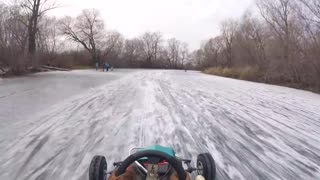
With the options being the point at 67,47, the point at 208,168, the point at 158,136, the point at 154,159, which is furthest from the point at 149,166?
the point at 67,47

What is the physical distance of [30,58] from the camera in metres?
31.0

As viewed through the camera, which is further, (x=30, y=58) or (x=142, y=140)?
(x=30, y=58)

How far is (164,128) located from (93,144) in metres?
1.92

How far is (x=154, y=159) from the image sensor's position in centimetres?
338

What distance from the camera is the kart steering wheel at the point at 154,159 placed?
3209mm

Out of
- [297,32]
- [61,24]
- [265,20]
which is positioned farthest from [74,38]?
[297,32]

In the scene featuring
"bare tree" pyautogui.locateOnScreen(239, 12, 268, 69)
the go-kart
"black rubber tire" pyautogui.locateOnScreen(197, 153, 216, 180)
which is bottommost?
"black rubber tire" pyautogui.locateOnScreen(197, 153, 216, 180)

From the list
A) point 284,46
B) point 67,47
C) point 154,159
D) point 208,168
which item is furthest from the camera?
point 67,47

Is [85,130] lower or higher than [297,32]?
lower

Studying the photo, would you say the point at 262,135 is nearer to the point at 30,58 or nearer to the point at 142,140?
the point at 142,140

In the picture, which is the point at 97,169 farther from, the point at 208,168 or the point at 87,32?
the point at 87,32

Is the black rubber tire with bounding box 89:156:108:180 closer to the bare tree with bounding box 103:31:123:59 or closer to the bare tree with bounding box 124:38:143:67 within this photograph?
the bare tree with bounding box 103:31:123:59

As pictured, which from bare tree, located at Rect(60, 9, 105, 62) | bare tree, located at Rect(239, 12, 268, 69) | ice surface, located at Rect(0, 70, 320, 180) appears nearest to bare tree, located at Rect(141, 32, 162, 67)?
bare tree, located at Rect(60, 9, 105, 62)

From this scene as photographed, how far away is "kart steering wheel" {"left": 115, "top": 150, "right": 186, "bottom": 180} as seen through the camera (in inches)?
126
